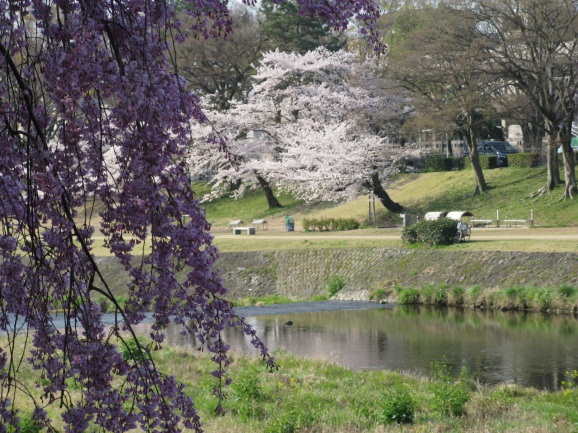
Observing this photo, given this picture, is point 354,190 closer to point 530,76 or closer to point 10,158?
point 530,76

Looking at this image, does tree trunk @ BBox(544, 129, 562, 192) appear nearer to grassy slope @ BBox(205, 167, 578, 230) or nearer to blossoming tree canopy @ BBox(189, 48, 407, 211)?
grassy slope @ BBox(205, 167, 578, 230)

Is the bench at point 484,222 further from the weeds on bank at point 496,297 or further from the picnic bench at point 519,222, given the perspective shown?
the weeds on bank at point 496,297

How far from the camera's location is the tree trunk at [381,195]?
45625 millimetres

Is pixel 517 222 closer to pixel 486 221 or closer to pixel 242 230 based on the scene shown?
pixel 486 221

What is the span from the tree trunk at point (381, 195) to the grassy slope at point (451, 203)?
0.48 meters

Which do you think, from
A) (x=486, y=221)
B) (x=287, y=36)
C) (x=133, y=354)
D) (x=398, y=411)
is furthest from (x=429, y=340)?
(x=287, y=36)

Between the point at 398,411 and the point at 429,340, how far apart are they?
11240 millimetres

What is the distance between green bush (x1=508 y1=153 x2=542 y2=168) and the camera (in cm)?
4819

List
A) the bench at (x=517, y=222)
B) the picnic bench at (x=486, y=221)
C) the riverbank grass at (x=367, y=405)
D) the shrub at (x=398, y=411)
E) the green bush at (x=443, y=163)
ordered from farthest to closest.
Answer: the green bush at (x=443, y=163) < the picnic bench at (x=486, y=221) < the bench at (x=517, y=222) < the shrub at (x=398, y=411) < the riverbank grass at (x=367, y=405)

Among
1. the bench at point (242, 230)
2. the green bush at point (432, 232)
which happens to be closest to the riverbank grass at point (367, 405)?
the green bush at point (432, 232)

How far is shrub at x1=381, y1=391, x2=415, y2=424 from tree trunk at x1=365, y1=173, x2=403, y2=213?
33161 millimetres

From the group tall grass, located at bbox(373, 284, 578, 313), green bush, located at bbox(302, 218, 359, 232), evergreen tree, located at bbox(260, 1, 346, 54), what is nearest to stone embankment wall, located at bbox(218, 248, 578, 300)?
tall grass, located at bbox(373, 284, 578, 313)

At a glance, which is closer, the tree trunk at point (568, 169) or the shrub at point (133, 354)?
the shrub at point (133, 354)

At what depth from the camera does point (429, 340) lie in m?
23.2
